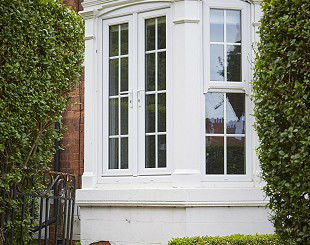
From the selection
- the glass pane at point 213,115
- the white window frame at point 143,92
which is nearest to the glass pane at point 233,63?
the glass pane at point 213,115

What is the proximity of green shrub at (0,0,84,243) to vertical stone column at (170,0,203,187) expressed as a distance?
1366 mm

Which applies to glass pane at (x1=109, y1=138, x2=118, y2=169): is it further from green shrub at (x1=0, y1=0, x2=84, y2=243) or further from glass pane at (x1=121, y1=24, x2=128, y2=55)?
green shrub at (x1=0, y1=0, x2=84, y2=243)

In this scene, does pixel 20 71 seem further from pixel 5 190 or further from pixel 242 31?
pixel 242 31

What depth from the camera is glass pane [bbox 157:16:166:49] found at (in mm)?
8625

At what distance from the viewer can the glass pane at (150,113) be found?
862 cm

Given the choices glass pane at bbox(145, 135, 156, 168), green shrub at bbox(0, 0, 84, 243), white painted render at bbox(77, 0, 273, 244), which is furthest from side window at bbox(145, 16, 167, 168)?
green shrub at bbox(0, 0, 84, 243)

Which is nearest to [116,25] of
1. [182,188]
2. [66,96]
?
[66,96]

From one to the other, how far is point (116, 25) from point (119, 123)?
1.33 m

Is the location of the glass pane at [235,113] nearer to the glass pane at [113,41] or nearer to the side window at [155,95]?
the side window at [155,95]

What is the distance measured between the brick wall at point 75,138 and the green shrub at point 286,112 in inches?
195

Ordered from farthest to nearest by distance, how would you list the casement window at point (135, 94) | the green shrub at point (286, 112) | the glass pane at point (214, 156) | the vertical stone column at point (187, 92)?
the casement window at point (135, 94), the glass pane at point (214, 156), the vertical stone column at point (187, 92), the green shrub at point (286, 112)

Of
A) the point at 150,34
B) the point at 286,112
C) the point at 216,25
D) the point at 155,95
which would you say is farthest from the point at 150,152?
the point at 286,112

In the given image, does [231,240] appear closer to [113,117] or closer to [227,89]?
[227,89]

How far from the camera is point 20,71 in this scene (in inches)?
268
